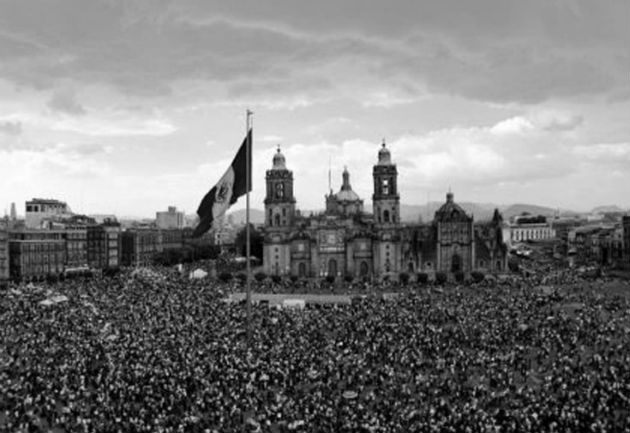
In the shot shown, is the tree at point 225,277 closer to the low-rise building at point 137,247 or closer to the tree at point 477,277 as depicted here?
the tree at point 477,277

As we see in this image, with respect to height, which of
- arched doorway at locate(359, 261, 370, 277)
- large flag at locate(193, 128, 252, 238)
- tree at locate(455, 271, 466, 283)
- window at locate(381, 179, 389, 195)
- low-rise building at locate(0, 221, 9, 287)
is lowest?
tree at locate(455, 271, 466, 283)

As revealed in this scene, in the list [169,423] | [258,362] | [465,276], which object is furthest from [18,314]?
[465,276]

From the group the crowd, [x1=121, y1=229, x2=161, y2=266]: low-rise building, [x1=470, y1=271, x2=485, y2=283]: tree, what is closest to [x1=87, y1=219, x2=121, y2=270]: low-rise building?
[x1=121, y1=229, x2=161, y2=266]: low-rise building

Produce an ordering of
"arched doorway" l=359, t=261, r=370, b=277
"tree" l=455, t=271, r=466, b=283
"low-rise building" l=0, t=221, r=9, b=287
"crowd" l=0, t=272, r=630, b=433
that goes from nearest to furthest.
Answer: "crowd" l=0, t=272, r=630, b=433 < "tree" l=455, t=271, r=466, b=283 < "low-rise building" l=0, t=221, r=9, b=287 < "arched doorway" l=359, t=261, r=370, b=277

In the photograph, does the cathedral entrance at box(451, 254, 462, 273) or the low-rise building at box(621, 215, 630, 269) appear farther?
the low-rise building at box(621, 215, 630, 269)

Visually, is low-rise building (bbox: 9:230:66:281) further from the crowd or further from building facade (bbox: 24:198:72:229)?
the crowd

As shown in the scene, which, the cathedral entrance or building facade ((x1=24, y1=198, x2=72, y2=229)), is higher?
building facade ((x1=24, y1=198, x2=72, y2=229))

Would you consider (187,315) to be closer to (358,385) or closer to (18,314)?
(18,314)

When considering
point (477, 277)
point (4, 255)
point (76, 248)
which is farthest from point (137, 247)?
point (477, 277)
